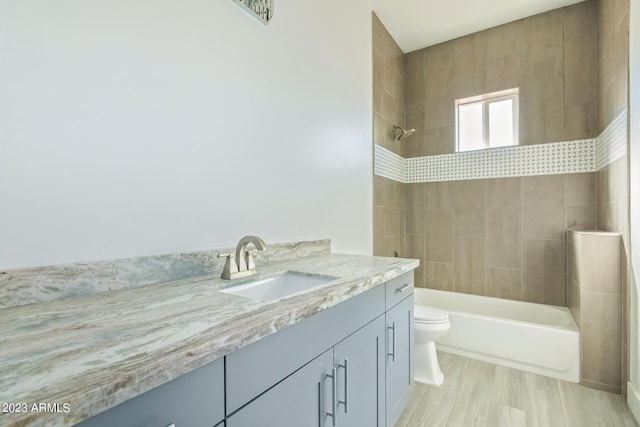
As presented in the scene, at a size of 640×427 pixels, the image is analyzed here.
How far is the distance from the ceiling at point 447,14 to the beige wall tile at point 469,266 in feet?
6.75

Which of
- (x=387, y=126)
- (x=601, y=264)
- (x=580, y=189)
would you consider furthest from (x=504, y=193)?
(x=387, y=126)

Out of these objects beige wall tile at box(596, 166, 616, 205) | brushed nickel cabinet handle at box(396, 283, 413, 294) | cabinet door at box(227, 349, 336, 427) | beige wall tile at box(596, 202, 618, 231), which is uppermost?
beige wall tile at box(596, 166, 616, 205)

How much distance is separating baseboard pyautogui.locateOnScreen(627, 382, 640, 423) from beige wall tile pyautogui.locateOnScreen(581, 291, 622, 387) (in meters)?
0.17

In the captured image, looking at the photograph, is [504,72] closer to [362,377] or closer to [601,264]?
[601,264]

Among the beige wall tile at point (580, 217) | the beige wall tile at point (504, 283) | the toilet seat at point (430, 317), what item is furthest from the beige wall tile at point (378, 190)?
the beige wall tile at point (580, 217)

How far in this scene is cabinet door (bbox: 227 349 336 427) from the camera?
708mm

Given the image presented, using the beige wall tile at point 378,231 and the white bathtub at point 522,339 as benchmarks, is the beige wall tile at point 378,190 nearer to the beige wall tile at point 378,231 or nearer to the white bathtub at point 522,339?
the beige wall tile at point 378,231

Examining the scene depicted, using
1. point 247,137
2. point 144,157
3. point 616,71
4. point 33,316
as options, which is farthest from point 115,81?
point 616,71

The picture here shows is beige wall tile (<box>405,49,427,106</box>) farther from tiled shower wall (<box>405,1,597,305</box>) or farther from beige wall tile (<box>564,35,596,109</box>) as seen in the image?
beige wall tile (<box>564,35,596,109</box>)

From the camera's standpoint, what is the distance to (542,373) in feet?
7.17

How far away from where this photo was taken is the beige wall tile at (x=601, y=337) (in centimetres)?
195

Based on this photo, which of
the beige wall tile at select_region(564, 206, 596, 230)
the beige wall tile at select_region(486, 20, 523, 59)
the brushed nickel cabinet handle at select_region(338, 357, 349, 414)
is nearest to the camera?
the brushed nickel cabinet handle at select_region(338, 357, 349, 414)

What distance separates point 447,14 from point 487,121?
1.06 m

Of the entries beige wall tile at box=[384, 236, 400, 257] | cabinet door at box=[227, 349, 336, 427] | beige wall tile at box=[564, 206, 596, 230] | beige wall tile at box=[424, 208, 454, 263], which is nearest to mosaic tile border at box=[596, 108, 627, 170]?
beige wall tile at box=[564, 206, 596, 230]
